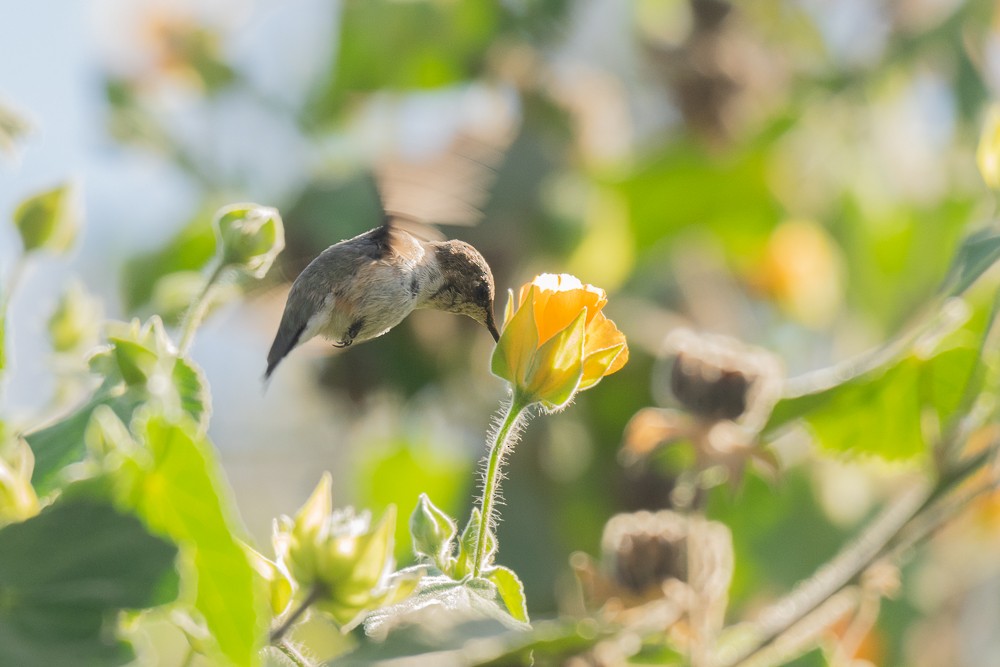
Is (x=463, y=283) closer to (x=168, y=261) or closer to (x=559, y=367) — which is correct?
(x=559, y=367)

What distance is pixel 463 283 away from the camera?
2.47 feet

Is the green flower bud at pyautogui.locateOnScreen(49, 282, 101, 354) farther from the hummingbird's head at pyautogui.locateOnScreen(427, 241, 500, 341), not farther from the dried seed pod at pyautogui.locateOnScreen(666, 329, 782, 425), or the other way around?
the dried seed pod at pyautogui.locateOnScreen(666, 329, 782, 425)

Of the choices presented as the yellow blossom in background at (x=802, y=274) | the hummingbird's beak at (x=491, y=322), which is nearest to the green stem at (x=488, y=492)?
the hummingbird's beak at (x=491, y=322)

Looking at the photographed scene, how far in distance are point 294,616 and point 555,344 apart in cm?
20

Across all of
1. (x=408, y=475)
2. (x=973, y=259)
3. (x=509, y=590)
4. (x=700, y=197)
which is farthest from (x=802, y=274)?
(x=509, y=590)

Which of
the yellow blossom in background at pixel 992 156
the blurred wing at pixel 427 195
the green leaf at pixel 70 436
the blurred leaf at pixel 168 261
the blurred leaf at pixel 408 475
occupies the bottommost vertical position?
the blurred leaf at pixel 408 475

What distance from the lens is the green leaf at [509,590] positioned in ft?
1.97

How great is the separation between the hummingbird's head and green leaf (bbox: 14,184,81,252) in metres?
0.28

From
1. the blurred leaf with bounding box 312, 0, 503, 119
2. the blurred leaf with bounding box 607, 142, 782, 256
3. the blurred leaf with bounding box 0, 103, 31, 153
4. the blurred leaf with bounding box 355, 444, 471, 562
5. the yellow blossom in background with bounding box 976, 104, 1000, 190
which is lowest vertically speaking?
the blurred leaf with bounding box 355, 444, 471, 562

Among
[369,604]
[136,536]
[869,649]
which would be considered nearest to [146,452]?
[136,536]

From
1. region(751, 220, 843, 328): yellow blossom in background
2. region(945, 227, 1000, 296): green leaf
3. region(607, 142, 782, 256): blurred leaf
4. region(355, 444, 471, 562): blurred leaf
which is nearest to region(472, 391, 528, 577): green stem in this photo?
region(945, 227, 1000, 296): green leaf

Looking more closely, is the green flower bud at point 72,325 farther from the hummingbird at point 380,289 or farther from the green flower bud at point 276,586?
the green flower bud at point 276,586

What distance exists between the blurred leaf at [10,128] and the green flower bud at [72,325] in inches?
5.6

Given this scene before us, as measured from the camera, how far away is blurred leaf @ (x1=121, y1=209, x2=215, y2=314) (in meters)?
1.64
